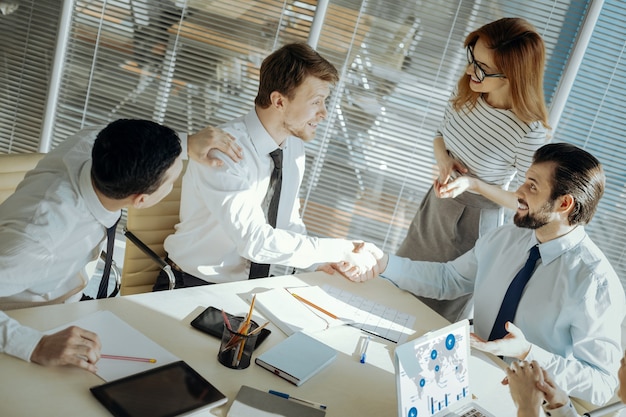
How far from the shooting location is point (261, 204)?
2.41 metres

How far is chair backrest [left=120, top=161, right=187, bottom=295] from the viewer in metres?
2.40

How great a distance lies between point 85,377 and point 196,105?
248 cm

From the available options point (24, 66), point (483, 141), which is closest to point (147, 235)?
point (483, 141)

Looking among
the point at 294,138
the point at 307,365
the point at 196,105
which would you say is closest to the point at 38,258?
the point at 307,365

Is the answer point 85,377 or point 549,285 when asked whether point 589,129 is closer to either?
point 549,285

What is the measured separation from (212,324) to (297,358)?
0.27m

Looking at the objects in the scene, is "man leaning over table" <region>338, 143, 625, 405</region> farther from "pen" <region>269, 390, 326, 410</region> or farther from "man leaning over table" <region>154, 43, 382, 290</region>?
"pen" <region>269, 390, 326, 410</region>

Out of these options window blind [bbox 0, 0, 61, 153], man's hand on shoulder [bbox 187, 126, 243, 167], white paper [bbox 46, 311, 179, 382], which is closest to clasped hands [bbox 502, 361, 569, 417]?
white paper [bbox 46, 311, 179, 382]

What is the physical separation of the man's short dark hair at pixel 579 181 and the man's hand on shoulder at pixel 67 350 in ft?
5.16

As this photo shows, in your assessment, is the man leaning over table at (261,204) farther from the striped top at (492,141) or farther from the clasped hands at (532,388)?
the clasped hands at (532,388)

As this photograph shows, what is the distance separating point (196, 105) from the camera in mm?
3598

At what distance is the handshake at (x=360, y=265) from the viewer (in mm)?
2273

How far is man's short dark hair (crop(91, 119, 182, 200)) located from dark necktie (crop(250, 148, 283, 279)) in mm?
766

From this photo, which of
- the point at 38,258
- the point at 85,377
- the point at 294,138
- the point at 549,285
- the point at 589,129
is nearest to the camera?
the point at 85,377
